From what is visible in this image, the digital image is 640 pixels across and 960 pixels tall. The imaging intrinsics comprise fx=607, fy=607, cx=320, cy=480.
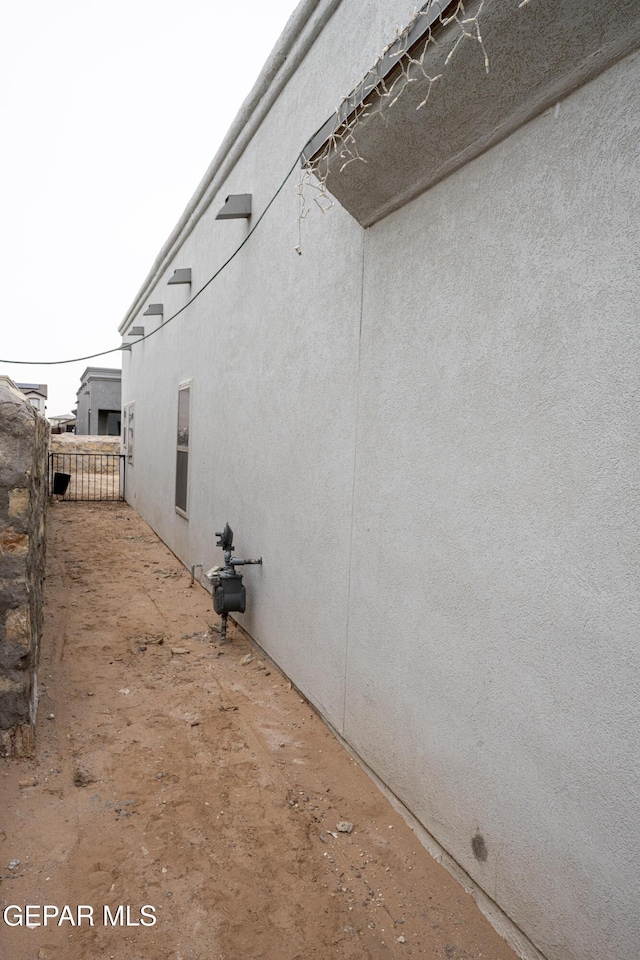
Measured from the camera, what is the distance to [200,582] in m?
7.64

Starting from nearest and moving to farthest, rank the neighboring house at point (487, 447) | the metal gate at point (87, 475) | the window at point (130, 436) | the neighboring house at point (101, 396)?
the neighboring house at point (487, 447)
the window at point (130, 436)
the metal gate at point (87, 475)
the neighboring house at point (101, 396)

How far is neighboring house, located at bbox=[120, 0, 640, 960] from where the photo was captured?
6.23 feet

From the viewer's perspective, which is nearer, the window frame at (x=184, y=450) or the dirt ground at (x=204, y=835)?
the dirt ground at (x=204, y=835)

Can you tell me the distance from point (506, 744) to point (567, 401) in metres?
1.30

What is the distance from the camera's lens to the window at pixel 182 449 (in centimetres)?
856

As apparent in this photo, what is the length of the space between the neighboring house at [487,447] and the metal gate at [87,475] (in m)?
13.5

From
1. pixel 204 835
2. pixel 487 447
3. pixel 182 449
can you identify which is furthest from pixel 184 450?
pixel 487 447

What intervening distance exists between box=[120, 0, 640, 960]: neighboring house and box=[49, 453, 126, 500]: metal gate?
13.5 metres

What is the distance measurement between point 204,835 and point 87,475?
61.8ft

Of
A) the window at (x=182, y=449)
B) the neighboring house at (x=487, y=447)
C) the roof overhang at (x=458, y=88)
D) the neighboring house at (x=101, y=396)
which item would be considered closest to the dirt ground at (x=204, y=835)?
the neighboring house at (x=487, y=447)

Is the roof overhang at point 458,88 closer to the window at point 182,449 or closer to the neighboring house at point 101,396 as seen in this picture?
the window at point 182,449

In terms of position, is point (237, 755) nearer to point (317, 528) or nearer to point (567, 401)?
point (317, 528)

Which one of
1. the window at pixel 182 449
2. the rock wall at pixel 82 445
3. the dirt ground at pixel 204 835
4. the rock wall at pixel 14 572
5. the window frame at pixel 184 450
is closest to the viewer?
the dirt ground at pixel 204 835

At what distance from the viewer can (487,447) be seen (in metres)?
2.44
